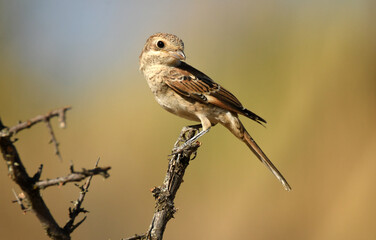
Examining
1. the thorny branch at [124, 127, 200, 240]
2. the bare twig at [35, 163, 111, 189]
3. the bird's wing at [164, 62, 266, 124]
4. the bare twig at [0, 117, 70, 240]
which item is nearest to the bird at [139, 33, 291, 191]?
the bird's wing at [164, 62, 266, 124]

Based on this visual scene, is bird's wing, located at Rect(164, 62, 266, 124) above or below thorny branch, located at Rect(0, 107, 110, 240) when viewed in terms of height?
above

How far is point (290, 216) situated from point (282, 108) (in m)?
1.37

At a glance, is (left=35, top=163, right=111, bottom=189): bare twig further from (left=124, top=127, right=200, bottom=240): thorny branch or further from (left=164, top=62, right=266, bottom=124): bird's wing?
(left=164, top=62, right=266, bottom=124): bird's wing

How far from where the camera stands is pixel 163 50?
466cm

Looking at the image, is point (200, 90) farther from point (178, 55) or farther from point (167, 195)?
point (167, 195)

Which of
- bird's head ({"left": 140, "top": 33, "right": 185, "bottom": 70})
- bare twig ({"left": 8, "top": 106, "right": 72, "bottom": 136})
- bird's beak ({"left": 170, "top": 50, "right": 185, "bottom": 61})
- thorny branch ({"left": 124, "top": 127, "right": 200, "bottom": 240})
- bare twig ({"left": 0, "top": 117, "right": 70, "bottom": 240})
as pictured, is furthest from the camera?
bird's head ({"left": 140, "top": 33, "right": 185, "bottom": 70})

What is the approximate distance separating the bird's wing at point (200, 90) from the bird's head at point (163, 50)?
0.13 meters

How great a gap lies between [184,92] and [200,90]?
209 mm

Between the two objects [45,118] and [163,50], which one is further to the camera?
[163,50]

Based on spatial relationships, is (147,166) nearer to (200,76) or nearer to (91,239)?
(91,239)

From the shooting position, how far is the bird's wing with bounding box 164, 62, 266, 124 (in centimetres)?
453

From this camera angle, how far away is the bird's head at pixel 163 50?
181 inches

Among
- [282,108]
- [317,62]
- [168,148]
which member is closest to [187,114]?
[168,148]

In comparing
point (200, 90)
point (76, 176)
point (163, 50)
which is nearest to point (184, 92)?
point (200, 90)
